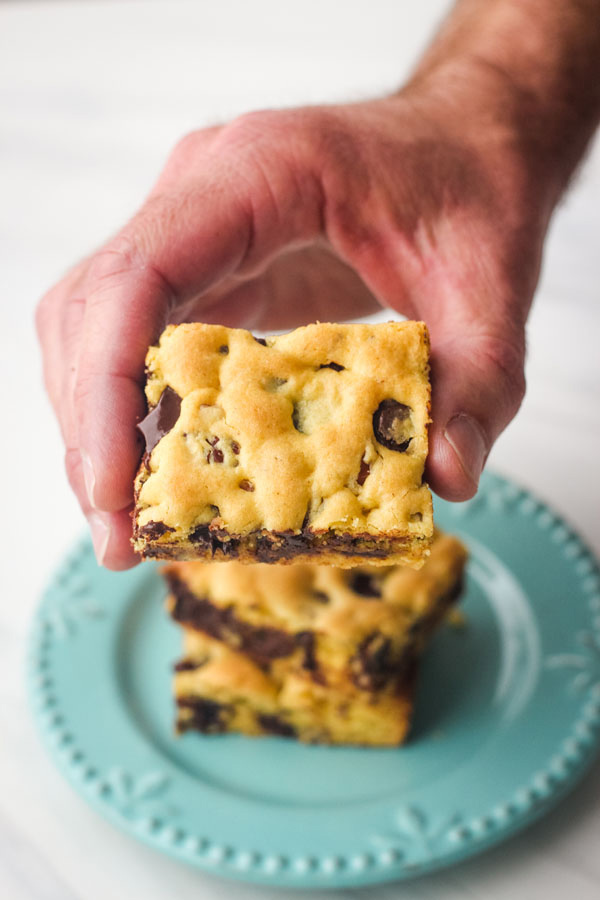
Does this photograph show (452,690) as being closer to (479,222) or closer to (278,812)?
(278,812)

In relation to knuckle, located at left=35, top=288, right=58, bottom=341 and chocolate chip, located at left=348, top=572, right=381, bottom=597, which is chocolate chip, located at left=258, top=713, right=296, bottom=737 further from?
knuckle, located at left=35, top=288, right=58, bottom=341

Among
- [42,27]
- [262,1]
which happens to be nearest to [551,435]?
[262,1]

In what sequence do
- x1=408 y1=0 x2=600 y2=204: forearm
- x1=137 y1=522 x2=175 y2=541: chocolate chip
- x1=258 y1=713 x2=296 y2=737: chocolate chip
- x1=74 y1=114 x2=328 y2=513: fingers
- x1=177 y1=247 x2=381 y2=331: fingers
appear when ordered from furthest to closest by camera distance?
x1=177 y1=247 x2=381 y2=331: fingers → x1=258 y1=713 x2=296 y2=737: chocolate chip → x1=408 y1=0 x2=600 y2=204: forearm → x1=74 y1=114 x2=328 y2=513: fingers → x1=137 y1=522 x2=175 y2=541: chocolate chip

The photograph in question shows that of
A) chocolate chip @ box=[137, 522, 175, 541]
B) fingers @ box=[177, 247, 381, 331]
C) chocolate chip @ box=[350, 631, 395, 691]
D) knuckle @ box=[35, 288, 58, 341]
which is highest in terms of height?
knuckle @ box=[35, 288, 58, 341]

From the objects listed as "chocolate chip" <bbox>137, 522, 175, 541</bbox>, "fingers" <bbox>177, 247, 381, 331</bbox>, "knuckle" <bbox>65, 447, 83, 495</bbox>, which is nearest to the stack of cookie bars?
"chocolate chip" <bbox>137, 522, 175, 541</bbox>

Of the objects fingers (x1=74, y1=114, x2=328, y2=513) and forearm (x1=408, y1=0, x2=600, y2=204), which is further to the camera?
forearm (x1=408, y1=0, x2=600, y2=204)

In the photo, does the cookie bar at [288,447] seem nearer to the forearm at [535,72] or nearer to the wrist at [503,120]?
the wrist at [503,120]

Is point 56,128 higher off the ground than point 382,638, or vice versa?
point 56,128
